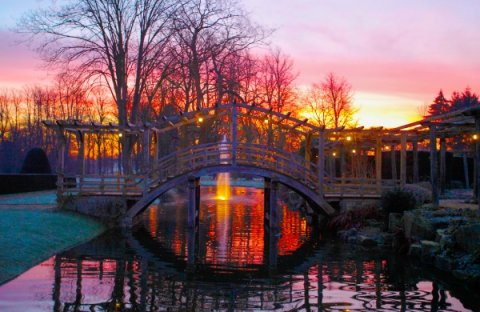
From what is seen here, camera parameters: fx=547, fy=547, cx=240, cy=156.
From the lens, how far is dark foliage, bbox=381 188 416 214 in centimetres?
1997

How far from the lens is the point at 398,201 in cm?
2000

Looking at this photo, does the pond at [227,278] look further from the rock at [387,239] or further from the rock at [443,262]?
the rock at [387,239]

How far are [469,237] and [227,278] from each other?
19.5 ft

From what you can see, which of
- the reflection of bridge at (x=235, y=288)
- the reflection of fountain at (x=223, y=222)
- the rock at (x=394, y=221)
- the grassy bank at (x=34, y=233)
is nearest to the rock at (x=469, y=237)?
the reflection of bridge at (x=235, y=288)

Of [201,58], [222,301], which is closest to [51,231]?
[222,301]

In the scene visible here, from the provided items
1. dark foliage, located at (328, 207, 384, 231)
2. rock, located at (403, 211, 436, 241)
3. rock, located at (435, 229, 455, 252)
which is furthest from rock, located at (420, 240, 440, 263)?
dark foliage, located at (328, 207, 384, 231)

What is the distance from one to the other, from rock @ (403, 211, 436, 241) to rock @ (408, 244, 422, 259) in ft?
1.53

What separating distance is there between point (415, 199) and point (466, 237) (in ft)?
23.4

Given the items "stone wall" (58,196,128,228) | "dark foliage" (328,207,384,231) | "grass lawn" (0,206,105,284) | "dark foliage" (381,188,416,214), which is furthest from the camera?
"stone wall" (58,196,128,228)

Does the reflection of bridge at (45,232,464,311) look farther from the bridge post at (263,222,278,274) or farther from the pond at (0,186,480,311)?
the bridge post at (263,222,278,274)

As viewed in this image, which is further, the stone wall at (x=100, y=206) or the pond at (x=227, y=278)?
the stone wall at (x=100, y=206)

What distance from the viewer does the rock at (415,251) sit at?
15777mm

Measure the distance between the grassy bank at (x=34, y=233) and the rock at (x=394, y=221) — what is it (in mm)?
10436

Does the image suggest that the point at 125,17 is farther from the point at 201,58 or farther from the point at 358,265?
the point at 358,265
